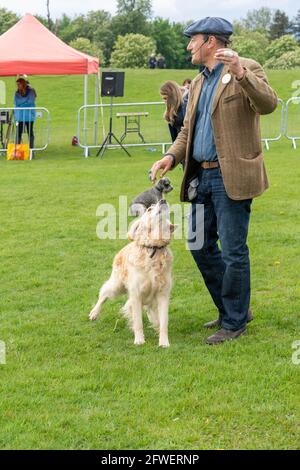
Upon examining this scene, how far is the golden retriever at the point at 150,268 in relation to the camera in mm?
5297

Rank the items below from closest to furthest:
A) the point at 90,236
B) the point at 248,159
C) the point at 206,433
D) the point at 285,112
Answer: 1. the point at 206,433
2. the point at 248,159
3. the point at 90,236
4. the point at 285,112

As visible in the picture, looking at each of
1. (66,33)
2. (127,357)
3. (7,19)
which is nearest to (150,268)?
(127,357)

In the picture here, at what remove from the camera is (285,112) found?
19828 millimetres

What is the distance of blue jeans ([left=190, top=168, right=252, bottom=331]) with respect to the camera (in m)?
5.12

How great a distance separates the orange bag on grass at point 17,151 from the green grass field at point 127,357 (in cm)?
750

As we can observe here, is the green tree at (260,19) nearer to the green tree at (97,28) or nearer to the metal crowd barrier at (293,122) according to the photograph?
the green tree at (97,28)

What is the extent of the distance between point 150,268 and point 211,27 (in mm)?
1835

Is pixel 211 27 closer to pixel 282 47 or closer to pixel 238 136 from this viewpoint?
pixel 238 136

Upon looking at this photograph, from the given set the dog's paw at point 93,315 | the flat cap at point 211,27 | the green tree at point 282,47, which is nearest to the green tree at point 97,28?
the green tree at point 282,47

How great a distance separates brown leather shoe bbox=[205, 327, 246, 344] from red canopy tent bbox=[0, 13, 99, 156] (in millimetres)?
A: 12974

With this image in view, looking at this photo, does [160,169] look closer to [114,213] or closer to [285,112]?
[114,213]

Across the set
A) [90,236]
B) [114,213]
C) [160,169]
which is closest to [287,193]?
[114,213]

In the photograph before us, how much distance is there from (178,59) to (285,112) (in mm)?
56966

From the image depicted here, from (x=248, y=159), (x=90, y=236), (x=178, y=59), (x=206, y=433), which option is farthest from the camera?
(x=178, y=59)
